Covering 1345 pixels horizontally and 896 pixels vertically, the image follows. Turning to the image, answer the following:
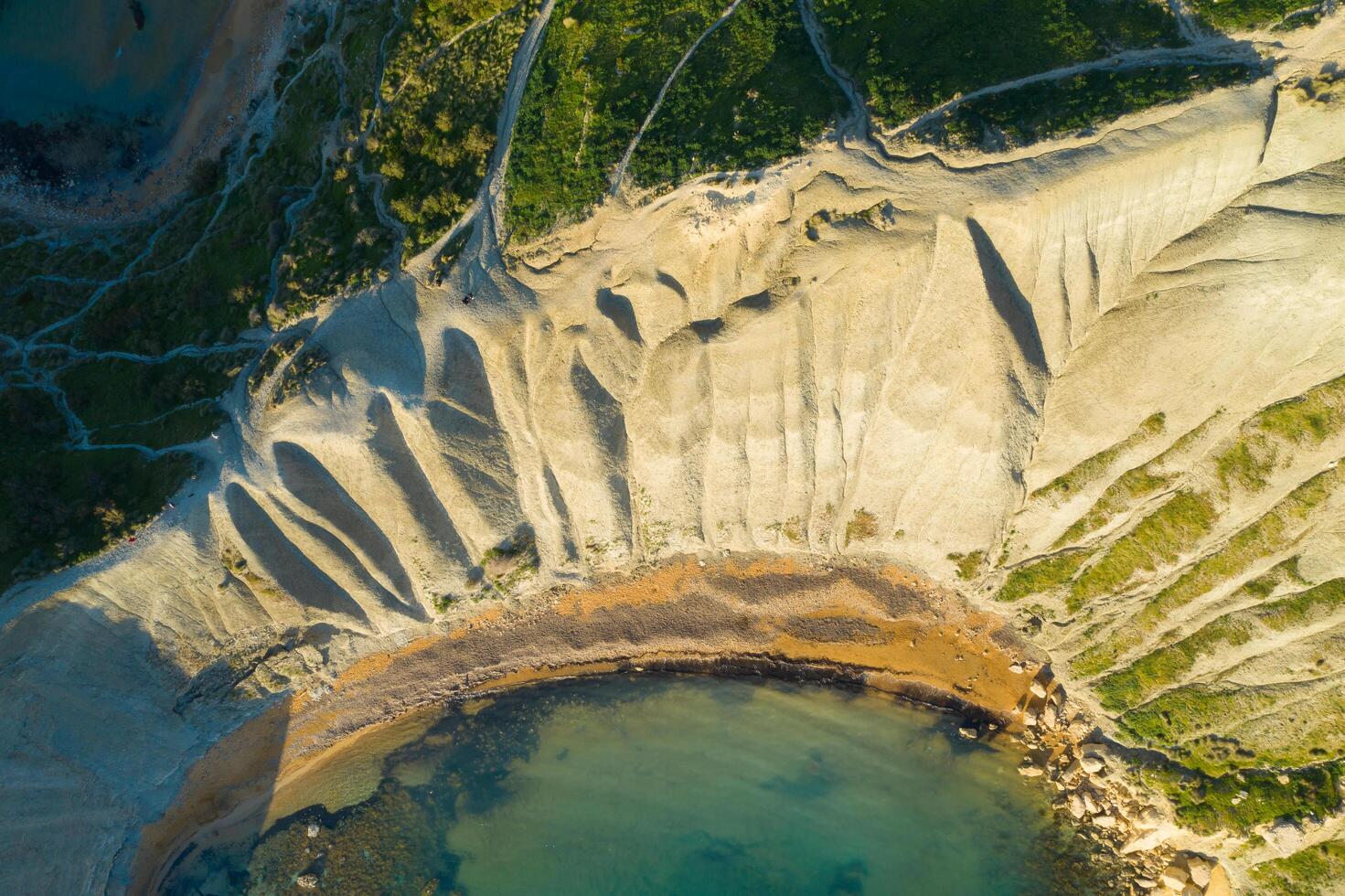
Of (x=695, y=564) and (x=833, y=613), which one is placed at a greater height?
(x=695, y=564)

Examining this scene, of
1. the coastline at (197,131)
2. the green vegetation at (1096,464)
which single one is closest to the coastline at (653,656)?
the green vegetation at (1096,464)

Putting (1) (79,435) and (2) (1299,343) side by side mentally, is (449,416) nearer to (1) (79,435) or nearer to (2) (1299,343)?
(1) (79,435)

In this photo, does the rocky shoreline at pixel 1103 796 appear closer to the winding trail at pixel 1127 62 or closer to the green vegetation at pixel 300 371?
the winding trail at pixel 1127 62

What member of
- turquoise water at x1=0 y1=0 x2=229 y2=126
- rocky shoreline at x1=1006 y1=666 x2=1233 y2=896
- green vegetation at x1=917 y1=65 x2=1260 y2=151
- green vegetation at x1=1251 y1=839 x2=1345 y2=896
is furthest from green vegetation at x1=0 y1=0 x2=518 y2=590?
green vegetation at x1=1251 y1=839 x2=1345 y2=896

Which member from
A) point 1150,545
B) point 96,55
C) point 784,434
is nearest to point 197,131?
point 96,55

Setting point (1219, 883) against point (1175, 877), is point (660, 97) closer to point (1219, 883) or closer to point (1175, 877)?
point (1175, 877)

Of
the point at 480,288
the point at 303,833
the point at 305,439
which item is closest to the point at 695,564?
the point at 480,288

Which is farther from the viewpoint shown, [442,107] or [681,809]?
[681,809]
